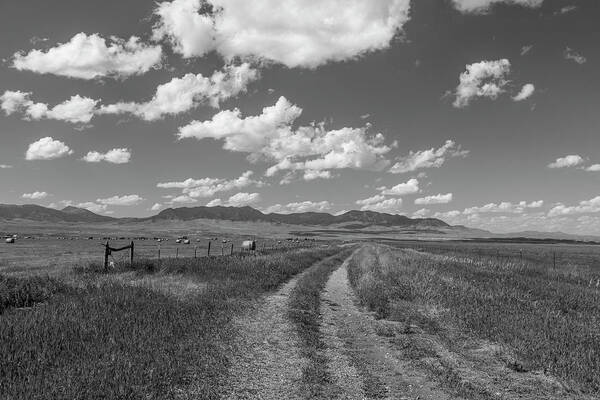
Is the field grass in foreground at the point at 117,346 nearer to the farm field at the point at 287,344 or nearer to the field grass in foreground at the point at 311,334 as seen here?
the farm field at the point at 287,344

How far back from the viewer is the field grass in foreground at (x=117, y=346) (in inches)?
307

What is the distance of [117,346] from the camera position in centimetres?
1004

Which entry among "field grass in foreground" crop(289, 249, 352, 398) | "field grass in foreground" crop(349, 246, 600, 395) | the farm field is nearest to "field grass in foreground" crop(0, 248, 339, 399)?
the farm field

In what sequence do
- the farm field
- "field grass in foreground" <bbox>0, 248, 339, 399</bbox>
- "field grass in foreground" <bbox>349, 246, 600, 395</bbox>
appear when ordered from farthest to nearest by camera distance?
"field grass in foreground" <bbox>349, 246, 600, 395</bbox> < the farm field < "field grass in foreground" <bbox>0, 248, 339, 399</bbox>

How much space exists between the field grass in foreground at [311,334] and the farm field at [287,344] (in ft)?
0.17

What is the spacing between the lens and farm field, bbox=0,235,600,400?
336 inches

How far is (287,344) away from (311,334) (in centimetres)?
140

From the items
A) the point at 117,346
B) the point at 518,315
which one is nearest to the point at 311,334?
the point at 117,346

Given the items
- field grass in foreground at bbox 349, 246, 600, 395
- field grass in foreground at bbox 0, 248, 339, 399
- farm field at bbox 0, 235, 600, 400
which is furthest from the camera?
field grass in foreground at bbox 349, 246, 600, 395

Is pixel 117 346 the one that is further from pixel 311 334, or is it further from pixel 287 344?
pixel 311 334

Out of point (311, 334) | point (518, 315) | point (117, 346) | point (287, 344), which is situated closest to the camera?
point (117, 346)

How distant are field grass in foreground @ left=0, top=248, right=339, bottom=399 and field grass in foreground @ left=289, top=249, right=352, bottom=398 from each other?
182 centimetres

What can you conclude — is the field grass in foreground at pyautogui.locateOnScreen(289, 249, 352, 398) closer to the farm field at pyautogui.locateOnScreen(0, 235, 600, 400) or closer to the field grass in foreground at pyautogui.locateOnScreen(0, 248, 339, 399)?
the farm field at pyautogui.locateOnScreen(0, 235, 600, 400)

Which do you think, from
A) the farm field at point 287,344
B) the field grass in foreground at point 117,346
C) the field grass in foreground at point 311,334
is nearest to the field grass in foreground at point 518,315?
the farm field at point 287,344
